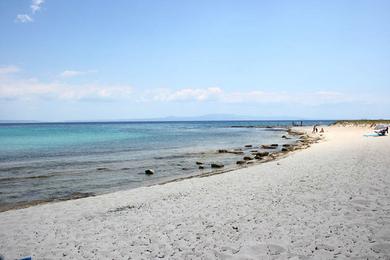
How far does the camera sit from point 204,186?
1445cm

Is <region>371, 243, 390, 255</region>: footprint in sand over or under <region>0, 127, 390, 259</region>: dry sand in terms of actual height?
over

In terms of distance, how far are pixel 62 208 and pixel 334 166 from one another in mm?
15219

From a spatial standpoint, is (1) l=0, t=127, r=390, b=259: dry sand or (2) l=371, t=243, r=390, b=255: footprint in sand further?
(1) l=0, t=127, r=390, b=259: dry sand

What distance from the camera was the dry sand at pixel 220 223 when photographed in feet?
23.0

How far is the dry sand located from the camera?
7012mm

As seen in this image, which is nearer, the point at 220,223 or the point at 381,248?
the point at 381,248

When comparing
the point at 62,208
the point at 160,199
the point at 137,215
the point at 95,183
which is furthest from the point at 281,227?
the point at 95,183

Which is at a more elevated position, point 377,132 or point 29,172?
point 377,132

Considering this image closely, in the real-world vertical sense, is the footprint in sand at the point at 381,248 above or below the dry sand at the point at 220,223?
above

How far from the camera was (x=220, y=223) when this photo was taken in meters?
8.81

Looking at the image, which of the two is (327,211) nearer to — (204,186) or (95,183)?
(204,186)

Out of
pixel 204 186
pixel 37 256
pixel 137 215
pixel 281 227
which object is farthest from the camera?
pixel 204 186

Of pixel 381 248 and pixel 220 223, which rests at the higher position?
pixel 381 248

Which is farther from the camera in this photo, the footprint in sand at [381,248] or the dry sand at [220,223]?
the dry sand at [220,223]
